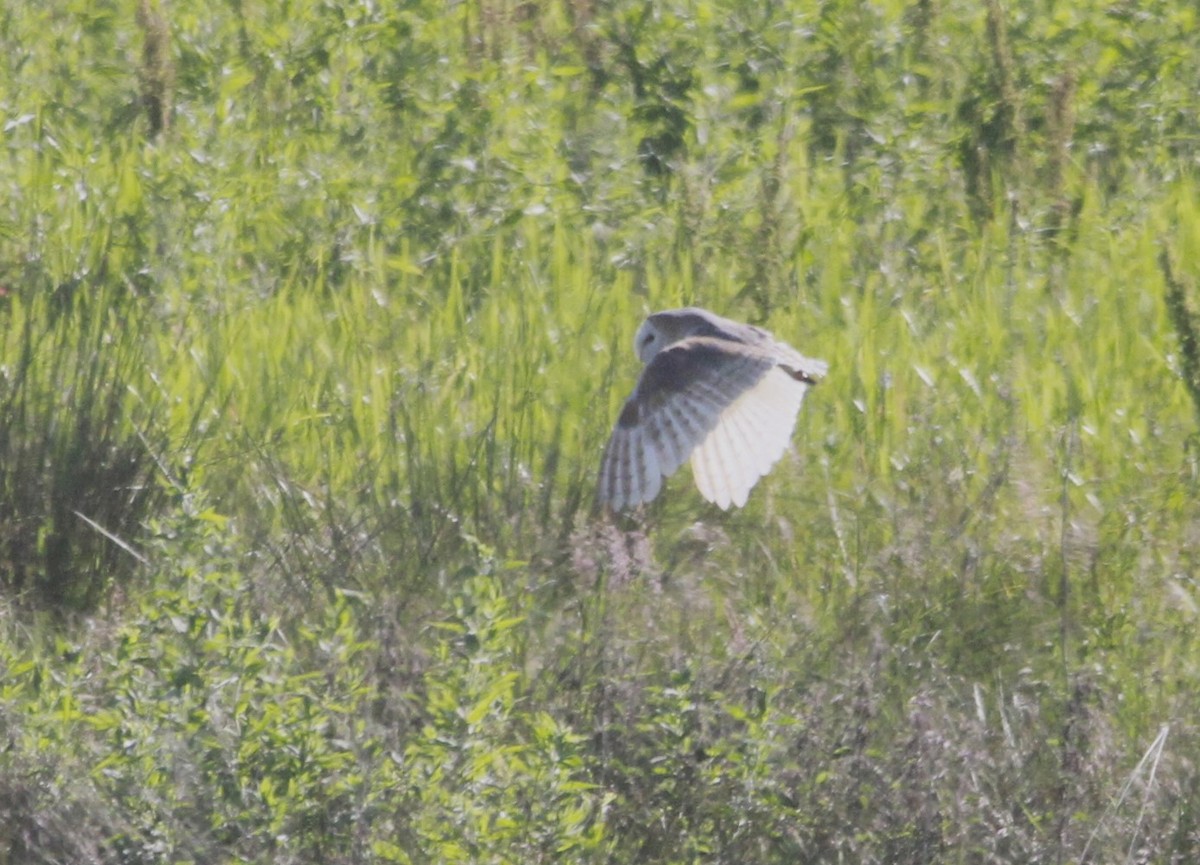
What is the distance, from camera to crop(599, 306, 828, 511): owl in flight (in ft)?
14.5

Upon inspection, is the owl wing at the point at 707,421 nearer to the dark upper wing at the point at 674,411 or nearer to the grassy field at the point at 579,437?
the dark upper wing at the point at 674,411

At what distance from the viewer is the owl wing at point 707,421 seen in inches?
174

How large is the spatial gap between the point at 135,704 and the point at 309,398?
1.93 meters

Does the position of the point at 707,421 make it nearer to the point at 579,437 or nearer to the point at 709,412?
the point at 709,412

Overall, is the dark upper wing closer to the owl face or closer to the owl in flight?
the owl in flight

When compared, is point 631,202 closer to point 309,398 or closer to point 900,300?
point 900,300

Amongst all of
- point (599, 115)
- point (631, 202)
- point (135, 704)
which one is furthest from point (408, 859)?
point (599, 115)

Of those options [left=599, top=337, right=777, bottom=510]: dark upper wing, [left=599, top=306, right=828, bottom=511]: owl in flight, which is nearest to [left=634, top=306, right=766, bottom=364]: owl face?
[left=599, top=306, right=828, bottom=511]: owl in flight

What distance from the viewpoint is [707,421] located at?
469cm

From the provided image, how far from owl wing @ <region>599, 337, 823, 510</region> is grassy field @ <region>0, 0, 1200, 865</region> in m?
0.13

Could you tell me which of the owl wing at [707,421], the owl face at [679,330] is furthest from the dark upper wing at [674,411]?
the owl face at [679,330]

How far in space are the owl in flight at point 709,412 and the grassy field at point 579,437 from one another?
129 millimetres

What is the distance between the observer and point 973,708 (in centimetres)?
378

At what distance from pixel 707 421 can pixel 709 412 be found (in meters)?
0.04
